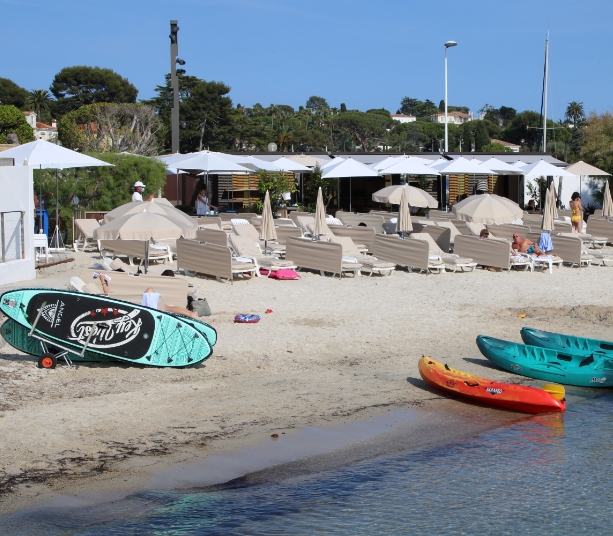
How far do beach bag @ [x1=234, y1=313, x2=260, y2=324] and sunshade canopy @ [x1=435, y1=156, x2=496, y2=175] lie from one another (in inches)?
608

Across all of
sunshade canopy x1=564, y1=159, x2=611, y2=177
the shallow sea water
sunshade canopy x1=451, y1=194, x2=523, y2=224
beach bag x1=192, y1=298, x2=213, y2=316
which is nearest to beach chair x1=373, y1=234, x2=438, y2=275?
sunshade canopy x1=451, y1=194, x2=523, y2=224

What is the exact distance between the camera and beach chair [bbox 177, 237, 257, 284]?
15.8m

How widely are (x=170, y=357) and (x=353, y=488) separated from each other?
3.25 metres

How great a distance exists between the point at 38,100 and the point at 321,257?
224 feet

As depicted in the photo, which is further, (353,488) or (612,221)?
(612,221)

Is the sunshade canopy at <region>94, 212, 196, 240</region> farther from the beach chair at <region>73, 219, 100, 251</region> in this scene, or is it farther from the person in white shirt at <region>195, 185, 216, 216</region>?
the person in white shirt at <region>195, 185, 216, 216</region>

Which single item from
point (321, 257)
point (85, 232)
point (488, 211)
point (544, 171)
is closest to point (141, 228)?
point (321, 257)

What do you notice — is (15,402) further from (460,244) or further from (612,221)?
(612,221)

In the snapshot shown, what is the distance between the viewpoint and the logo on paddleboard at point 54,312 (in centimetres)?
948

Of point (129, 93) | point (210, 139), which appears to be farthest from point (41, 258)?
point (129, 93)

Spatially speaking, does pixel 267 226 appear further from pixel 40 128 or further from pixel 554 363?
pixel 40 128

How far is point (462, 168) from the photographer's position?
26.9 metres

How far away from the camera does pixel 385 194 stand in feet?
74.5

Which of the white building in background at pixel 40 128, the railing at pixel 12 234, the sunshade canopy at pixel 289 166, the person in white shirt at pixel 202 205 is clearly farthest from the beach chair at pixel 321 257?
the white building in background at pixel 40 128
